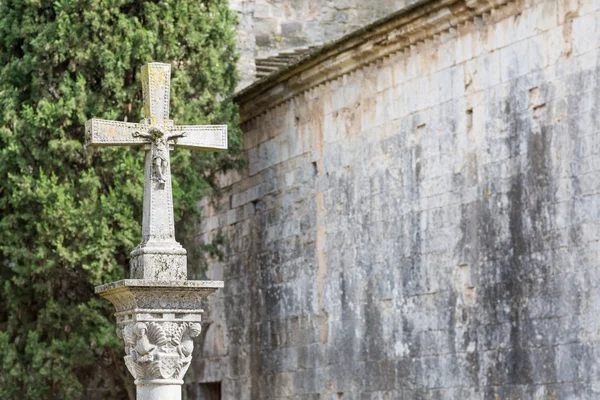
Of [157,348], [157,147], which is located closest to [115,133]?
[157,147]

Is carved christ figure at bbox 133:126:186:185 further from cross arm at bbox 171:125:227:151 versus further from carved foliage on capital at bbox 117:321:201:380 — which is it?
carved foliage on capital at bbox 117:321:201:380

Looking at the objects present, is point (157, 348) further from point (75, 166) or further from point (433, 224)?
point (75, 166)

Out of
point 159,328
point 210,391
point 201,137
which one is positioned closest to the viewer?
point 159,328

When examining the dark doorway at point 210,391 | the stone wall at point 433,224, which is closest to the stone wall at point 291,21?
the stone wall at point 433,224

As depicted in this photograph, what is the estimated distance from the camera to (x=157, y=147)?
954 centimetres

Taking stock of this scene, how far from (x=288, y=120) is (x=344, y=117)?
4.37ft

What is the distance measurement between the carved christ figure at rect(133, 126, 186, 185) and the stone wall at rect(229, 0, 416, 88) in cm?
936

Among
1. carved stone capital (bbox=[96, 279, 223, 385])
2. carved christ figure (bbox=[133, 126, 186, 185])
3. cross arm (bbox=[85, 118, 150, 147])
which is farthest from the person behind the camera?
cross arm (bbox=[85, 118, 150, 147])

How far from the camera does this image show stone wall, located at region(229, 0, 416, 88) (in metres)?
19.2

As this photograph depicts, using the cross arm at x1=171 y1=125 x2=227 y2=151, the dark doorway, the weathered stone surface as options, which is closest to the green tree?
the dark doorway

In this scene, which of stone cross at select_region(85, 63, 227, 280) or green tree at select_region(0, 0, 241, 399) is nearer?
stone cross at select_region(85, 63, 227, 280)

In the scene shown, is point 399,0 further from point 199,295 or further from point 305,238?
point 199,295

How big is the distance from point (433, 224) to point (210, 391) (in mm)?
5763

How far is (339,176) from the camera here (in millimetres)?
15086
